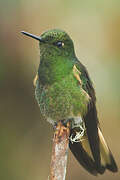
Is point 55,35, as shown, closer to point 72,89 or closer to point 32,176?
point 72,89

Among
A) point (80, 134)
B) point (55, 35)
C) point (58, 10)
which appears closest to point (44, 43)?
point (55, 35)

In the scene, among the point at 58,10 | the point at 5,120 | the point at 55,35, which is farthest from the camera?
the point at 5,120

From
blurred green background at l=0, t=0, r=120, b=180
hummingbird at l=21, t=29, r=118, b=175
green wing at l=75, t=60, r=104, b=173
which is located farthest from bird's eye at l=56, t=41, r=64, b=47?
blurred green background at l=0, t=0, r=120, b=180

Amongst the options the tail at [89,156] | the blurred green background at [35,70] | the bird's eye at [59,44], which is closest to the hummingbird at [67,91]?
the bird's eye at [59,44]

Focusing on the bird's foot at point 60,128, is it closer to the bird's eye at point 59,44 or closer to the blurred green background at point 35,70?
the bird's eye at point 59,44

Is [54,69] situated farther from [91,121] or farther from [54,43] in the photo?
[91,121]

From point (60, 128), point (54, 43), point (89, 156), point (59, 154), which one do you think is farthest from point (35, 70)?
point (59, 154)
